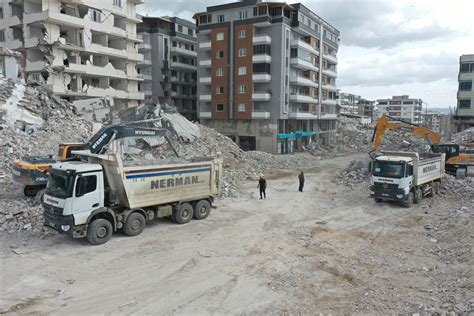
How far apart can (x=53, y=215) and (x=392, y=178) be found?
15689mm

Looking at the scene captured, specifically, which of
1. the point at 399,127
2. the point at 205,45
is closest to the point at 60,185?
the point at 399,127

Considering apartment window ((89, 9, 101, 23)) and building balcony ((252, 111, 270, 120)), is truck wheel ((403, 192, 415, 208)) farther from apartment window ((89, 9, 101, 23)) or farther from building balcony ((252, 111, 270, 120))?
apartment window ((89, 9, 101, 23))

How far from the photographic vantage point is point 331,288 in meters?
9.50

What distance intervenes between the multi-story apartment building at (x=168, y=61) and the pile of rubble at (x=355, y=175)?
3737 cm

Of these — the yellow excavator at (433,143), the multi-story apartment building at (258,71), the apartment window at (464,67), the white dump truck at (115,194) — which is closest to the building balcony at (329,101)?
the multi-story apartment building at (258,71)

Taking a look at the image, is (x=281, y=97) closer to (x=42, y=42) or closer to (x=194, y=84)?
(x=194, y=84)

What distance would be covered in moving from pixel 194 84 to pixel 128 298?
57025 mm

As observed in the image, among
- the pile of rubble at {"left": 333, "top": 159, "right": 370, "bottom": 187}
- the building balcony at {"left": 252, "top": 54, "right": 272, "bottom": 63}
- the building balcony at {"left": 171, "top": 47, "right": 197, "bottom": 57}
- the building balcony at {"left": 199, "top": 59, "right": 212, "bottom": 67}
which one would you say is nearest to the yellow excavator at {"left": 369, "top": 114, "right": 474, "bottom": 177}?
the pile of rubble at {"left": 333, "top": 159, "right": 370, "bottom": 187}

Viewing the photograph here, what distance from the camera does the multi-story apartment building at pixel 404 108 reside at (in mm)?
144875

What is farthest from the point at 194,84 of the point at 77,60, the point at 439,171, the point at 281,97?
the point at 439,171

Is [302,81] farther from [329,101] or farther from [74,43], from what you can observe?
[74,43]

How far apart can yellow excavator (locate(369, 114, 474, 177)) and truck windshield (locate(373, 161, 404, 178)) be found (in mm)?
6937

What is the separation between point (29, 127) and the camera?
992 inches

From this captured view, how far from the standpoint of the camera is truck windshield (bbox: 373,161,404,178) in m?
18.6
